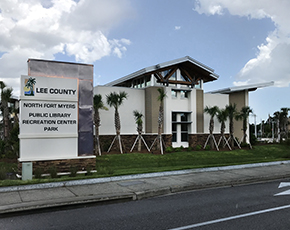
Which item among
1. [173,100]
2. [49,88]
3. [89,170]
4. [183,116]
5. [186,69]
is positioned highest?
[186,69]

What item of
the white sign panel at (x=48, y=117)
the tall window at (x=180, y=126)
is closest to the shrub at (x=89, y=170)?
the white sign panel at (x=48, y=117)

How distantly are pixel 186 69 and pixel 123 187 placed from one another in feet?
67.7

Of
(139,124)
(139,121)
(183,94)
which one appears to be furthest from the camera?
(183,94)

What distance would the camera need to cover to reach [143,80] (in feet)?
93.0

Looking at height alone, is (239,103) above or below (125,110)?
above

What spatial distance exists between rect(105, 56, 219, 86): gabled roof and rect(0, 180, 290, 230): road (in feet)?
58.5

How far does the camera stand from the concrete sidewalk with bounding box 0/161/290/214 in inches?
321

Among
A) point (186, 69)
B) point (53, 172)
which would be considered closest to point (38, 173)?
point (53, 172)

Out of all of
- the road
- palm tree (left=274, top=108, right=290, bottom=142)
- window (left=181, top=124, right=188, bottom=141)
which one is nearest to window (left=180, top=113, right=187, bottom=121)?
window (left=181, top=124, right=188, bottom=141)

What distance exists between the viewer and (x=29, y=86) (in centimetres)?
1193

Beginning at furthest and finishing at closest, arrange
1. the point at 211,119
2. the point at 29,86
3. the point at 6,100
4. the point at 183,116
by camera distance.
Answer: the point at 183,116 < the point at 211,119 < the point at 6,100 < the point at 29,86

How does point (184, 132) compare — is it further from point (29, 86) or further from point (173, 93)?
point (29, 86)

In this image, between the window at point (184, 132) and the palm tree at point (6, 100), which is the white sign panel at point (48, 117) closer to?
the palm tree at point (6, 100)

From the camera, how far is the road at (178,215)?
6.27 meters
